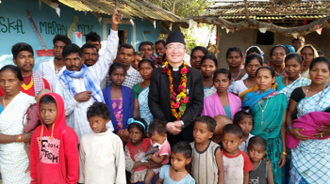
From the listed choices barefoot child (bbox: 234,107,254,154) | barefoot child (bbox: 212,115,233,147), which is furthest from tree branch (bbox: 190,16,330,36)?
barefoot child (bbox: 212,115,233,147)

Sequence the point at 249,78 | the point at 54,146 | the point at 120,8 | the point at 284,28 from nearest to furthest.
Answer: the point at 54,146, the point at 249,78, the point at 284,28, the point at 120,8

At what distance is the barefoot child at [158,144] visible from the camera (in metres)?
2.64

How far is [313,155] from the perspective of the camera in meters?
2.76

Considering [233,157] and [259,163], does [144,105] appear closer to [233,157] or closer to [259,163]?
[233,157]

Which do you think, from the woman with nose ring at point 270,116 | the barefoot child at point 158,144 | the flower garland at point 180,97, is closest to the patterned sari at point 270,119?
the woman with nose ring at point 270,116

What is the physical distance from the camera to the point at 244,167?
2.71 metres

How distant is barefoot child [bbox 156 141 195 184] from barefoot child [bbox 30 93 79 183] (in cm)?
94

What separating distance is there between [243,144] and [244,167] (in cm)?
31

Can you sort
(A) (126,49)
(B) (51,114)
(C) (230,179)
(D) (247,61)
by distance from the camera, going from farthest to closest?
(A) (126,49), (D) (247,61), (C) (230,179), (B) (51,114)

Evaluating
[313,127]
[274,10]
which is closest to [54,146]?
[313,127]

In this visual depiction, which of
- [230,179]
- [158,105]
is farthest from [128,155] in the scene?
[230,179]

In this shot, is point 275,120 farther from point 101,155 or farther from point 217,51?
point 217,51

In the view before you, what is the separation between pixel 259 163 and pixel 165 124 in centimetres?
121

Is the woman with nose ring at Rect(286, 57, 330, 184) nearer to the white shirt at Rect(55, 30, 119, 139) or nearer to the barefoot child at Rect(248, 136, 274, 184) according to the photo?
the barefoot child at Rect(248, 136, 274, 184)
